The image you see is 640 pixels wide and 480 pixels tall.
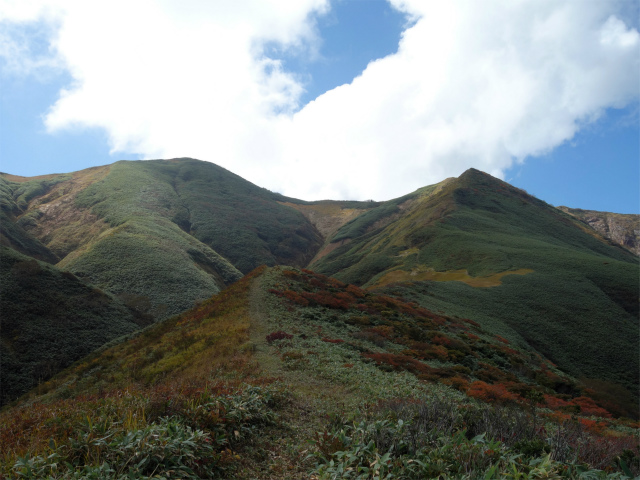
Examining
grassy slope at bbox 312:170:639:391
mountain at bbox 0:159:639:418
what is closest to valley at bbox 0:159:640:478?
grassy slope at bbox 312:170:639:391

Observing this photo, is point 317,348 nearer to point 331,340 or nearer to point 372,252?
point 331,340

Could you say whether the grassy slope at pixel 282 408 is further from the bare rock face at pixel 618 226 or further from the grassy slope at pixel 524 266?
the bare rock face at pixel 618 226

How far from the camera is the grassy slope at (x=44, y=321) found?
101ft

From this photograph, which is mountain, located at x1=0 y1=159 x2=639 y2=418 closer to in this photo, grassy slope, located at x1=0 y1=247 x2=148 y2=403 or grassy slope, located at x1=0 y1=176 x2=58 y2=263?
grassy slope, located at x1=0 y1=176 x2=58 y2=263

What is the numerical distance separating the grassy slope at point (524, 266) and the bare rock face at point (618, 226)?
55.1 m

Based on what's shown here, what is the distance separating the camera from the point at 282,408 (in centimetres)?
940

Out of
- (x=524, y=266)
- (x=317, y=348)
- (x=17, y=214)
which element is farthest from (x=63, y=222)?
(x=524, y=266)

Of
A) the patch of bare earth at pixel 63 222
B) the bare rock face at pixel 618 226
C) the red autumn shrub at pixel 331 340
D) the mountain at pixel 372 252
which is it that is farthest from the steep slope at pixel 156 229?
the bare rock face at pixel 618 226

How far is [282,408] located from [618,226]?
185 meters

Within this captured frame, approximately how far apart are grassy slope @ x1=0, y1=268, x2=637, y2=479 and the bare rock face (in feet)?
501

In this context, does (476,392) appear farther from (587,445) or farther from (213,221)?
(213,221)

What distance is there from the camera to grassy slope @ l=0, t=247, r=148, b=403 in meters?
A: 30.9

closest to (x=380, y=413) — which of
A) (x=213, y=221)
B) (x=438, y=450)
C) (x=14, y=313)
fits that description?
(x=438, y=450)

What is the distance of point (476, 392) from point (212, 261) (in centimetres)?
7776
